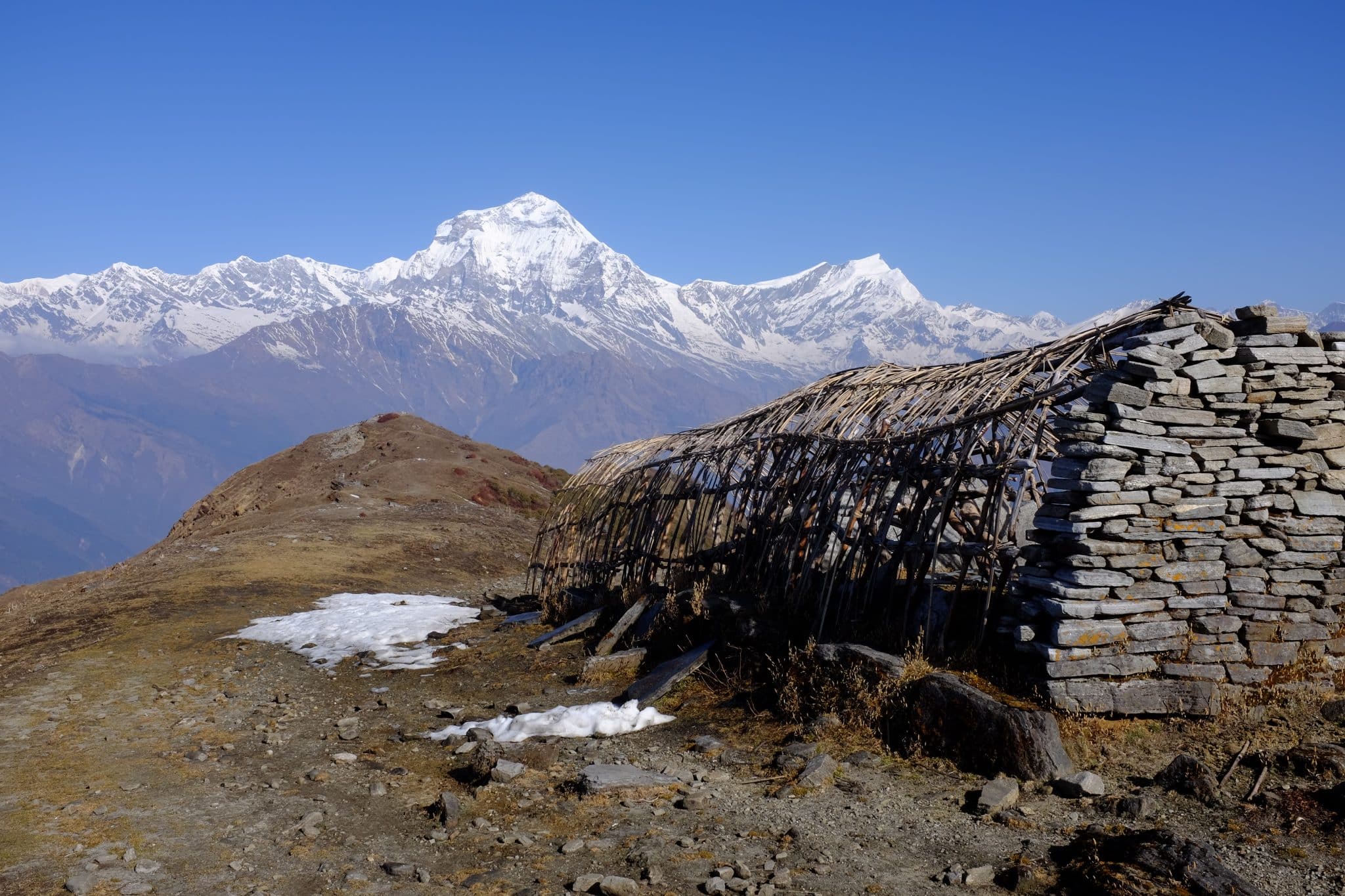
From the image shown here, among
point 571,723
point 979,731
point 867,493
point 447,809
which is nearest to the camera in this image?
point 447,809

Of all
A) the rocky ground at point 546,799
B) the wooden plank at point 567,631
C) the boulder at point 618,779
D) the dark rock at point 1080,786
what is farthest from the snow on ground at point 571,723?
the dark rock at point 1080,786

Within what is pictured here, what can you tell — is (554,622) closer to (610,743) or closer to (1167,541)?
(610,743)

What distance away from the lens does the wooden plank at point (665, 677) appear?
10.7 meters

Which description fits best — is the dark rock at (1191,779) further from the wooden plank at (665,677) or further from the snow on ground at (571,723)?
the wooden plank at (665,677)

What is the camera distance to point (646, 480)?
16.3 metres

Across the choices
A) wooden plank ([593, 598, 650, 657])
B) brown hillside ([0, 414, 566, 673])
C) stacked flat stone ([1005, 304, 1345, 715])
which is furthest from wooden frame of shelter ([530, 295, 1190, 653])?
brown hillside ([0, 414, 566, 673])

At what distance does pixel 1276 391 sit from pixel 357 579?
1845 centimetres

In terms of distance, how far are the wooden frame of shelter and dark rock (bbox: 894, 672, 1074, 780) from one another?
1066mm

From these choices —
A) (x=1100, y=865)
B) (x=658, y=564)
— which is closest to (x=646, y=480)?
(x=658, y=564)

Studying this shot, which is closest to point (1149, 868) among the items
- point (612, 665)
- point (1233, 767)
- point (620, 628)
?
point (1233, 767)

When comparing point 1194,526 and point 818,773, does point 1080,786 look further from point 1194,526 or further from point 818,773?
point 1194,526

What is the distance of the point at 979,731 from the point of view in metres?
7.76

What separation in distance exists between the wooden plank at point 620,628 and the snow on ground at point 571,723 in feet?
7.19

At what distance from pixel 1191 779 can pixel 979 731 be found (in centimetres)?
157
